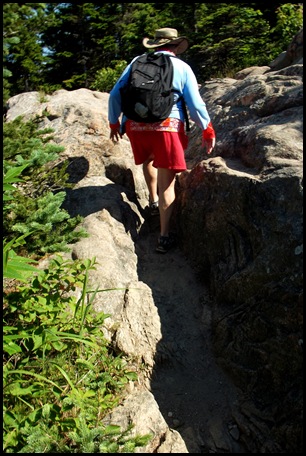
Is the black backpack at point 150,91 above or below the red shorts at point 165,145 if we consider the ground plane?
above

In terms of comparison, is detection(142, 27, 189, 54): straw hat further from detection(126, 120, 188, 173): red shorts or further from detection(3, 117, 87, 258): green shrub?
detection(3, 117, 87, 258): green shrub

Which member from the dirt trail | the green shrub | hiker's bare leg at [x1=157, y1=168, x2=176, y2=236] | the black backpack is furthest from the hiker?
the green shrub

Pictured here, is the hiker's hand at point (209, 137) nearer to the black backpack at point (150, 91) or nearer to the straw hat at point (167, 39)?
the black backpack at point (150, 91)

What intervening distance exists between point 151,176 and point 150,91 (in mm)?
1108

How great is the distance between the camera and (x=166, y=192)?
4457mm

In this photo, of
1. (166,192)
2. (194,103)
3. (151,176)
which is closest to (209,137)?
(194,103)

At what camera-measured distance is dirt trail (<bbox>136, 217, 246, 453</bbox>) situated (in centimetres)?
320

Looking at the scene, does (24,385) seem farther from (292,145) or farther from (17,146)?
(292,145)

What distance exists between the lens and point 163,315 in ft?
13.0

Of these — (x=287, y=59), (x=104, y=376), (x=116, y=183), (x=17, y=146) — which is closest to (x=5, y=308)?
(x=104, y=376)

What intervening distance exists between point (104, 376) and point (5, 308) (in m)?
0.86

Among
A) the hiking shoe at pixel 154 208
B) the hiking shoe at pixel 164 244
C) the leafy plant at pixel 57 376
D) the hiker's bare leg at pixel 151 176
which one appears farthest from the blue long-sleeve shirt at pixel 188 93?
the leafy plant at pixel 57 376

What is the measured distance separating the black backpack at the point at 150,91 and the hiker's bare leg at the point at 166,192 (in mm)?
580

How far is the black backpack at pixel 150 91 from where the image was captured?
4008mm
